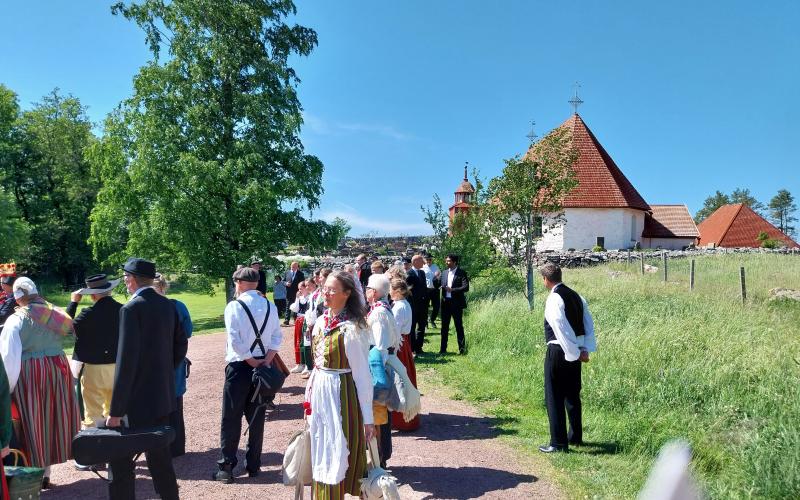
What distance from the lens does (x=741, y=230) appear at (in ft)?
165

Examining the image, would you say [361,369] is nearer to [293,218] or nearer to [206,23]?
[293,218]

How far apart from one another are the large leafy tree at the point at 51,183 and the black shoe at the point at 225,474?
3861 centimetres

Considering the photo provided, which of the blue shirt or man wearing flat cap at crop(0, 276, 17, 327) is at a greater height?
man wearing flat cap at crop(0, 276, 17, 327)

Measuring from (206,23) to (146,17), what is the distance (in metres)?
2.85

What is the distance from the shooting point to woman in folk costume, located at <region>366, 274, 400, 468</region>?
5.25 meters

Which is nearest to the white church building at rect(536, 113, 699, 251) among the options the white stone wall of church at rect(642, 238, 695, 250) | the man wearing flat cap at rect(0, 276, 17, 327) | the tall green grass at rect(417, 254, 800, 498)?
the white stone wall of church at rect(642, 238, 695, 250)

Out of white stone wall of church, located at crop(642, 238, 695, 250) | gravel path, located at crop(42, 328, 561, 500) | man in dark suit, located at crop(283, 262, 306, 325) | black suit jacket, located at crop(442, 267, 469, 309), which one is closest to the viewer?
gravel path, located at crop(42, 328, 561, 500)

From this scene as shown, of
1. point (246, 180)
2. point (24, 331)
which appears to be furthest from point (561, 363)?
point (246, 180)

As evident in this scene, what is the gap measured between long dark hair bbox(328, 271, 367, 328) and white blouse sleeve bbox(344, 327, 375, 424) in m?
0.08

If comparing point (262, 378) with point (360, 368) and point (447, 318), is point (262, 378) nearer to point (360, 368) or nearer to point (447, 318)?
point (360, 368)

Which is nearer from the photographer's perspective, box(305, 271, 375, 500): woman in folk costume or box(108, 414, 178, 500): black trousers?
box(305, 271, 375, 500): woman in folk costume

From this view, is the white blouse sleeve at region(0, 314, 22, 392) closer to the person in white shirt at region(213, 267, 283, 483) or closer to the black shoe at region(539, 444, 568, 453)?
the person in white shirt at region(213, 267, 283, 483)

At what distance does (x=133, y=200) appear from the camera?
77.5 feet

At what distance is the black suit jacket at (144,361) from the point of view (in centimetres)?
407
